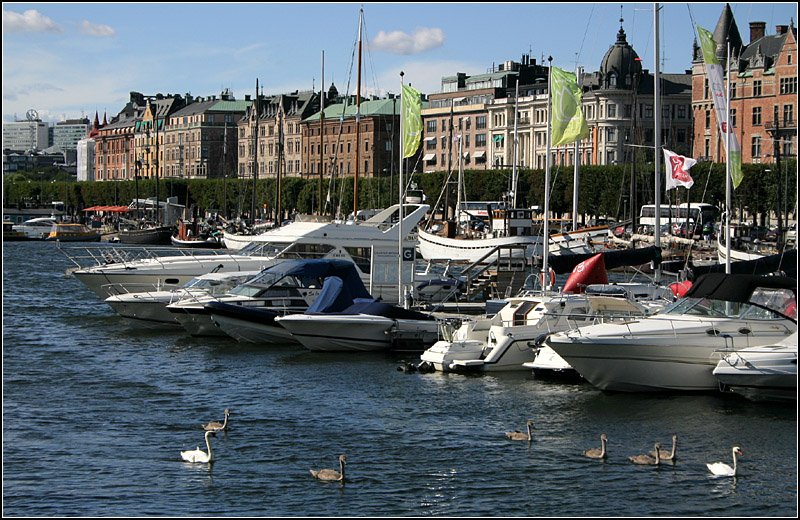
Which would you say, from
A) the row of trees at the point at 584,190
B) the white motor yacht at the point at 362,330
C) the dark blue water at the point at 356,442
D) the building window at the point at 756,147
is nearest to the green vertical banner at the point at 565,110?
the white motor yacht at the point at 362,330

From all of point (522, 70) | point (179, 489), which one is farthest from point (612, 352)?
point (522, 70)

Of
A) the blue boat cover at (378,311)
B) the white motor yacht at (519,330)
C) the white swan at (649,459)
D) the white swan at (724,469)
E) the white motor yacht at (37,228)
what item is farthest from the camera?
the white motor yacht at (37,228)

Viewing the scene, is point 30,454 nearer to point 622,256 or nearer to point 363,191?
point 622,256

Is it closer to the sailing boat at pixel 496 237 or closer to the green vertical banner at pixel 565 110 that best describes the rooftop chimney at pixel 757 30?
the sailing boat at pixel 496 237

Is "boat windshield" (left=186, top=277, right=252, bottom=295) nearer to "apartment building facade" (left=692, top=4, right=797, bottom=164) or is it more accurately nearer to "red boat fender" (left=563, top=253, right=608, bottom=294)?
"red boat fender" (left=563, top=253, right=608, bottom=294)

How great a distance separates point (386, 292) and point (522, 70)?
132868 millimetres

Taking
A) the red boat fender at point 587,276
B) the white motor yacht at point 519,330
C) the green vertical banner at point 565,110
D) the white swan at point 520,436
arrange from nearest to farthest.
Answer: the white swan at point 520,436
the white motor yacht at point 519,330
the red boat fender at point 587,276
the green vertical banner at point 565,110

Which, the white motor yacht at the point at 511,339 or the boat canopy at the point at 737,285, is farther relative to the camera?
the white motor yacht at the point at 511,339

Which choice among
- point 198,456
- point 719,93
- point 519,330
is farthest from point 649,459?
point 719,93

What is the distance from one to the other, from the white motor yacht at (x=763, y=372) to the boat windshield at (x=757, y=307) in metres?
1.23

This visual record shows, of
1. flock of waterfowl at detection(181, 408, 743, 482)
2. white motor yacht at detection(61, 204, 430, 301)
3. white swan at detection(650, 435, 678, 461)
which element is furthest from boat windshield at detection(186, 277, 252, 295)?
white swan at detection(650, 435, 678, 461)

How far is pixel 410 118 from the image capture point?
48688 mm

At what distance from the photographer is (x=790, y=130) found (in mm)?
116625

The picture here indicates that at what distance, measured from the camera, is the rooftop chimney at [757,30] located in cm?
14112
